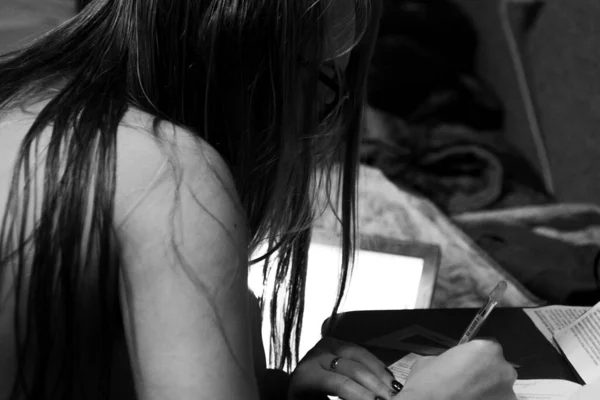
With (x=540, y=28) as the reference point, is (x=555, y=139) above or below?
below

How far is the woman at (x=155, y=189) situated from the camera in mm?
511

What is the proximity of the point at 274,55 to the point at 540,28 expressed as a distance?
1574mm

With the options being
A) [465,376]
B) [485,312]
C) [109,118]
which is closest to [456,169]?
[485,312]

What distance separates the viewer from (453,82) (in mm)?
2209

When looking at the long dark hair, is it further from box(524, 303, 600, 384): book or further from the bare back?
box(524, 303, 600, 384): book

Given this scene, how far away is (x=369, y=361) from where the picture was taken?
0.69m

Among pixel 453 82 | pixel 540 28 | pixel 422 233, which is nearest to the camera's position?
pixel 422 233

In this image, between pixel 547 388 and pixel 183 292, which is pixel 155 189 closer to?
pixel 183 292

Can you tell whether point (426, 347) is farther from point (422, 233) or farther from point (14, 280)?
point (422, 233)

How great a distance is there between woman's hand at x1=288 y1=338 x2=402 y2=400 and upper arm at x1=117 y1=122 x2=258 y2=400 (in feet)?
0.53

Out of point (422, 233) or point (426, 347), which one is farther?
point (422, 233)

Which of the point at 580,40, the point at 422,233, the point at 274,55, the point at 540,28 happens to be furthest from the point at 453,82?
the point at 274,55

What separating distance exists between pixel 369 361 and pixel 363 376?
0.9 inches

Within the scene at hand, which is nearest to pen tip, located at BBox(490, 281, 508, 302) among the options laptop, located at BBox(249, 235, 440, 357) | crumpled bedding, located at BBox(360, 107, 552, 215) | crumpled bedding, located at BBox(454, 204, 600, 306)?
laptop, located at BBox(249, 235, 440, 357)
